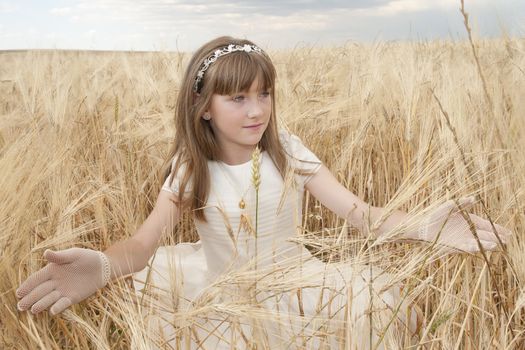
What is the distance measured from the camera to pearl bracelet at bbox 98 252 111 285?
998 millimetres

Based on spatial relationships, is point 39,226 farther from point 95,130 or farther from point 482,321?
point 95,130

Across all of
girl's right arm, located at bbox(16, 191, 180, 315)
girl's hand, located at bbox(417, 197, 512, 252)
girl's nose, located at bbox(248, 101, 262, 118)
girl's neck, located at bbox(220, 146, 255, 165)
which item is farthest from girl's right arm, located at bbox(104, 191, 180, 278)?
girl's hand, located at bbox(417, 197, 512, 252)

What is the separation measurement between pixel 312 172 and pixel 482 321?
0.63 metres

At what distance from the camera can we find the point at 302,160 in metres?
1.43

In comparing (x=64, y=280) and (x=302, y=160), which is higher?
(x=302, y=160)

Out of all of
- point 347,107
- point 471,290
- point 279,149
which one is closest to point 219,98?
point 279,149

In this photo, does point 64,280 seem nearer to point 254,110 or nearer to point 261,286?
point 261,286

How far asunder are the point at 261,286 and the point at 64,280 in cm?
37

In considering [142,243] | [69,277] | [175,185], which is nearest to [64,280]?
[69,277]

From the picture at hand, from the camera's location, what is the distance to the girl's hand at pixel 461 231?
948mm

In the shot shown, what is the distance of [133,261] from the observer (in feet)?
3.84

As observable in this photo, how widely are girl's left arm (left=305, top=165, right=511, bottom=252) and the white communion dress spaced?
6 centimetres

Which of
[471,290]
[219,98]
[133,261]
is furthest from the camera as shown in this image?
[219,98]

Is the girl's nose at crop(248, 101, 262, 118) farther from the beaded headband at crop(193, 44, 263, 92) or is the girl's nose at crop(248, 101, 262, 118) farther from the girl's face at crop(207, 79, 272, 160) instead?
the beaded headband at crop(193, 44, 263, 92)
